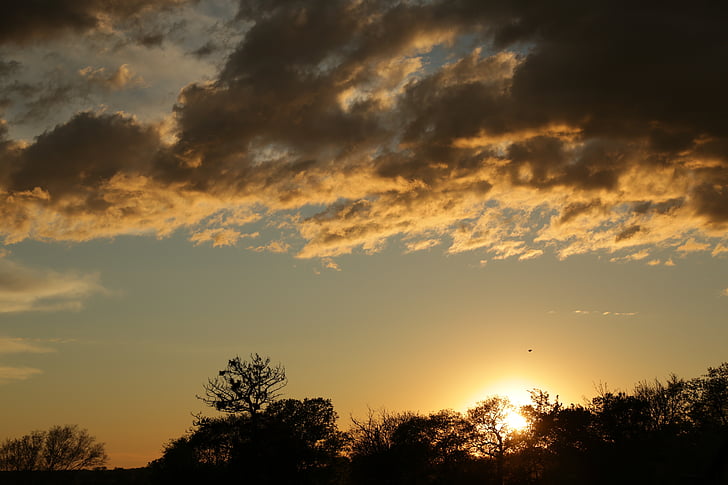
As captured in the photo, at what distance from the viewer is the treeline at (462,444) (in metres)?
67.6

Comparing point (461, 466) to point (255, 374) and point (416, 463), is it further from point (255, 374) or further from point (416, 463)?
point (255, 374)

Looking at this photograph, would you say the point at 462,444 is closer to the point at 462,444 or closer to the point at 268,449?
the point at 462,444

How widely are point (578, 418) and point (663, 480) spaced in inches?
912

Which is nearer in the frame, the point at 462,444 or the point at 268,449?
the point at 268,449

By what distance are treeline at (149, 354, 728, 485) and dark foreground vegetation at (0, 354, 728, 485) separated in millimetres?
155

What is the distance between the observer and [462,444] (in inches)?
3656

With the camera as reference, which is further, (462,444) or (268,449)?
(462,444)

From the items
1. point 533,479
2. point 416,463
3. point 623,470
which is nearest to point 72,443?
point 416,463

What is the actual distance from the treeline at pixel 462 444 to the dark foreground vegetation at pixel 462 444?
0.16 m

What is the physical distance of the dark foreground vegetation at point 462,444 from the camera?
67.6 metres

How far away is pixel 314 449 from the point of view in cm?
7100

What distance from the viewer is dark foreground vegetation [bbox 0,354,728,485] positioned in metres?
67.6

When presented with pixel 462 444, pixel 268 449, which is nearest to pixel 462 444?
pixel 462 444

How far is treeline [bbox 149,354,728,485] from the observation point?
67.6 m
